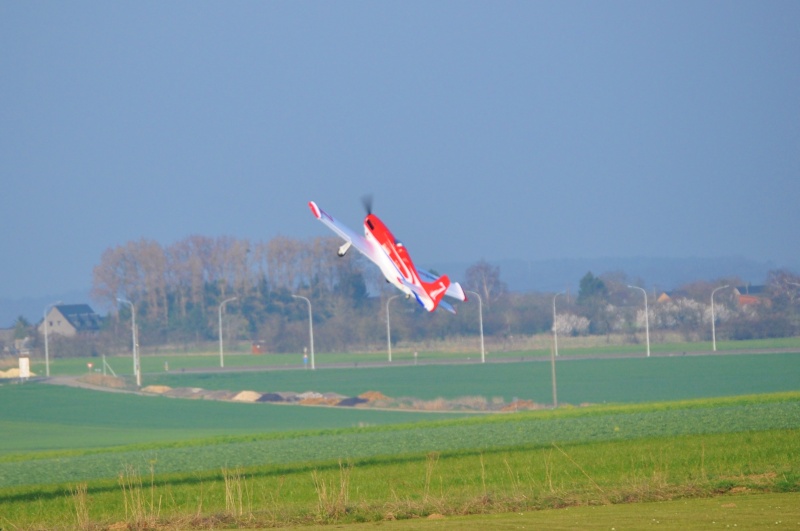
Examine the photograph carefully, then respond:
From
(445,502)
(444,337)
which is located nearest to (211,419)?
(445,502)

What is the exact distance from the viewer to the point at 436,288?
2152cm

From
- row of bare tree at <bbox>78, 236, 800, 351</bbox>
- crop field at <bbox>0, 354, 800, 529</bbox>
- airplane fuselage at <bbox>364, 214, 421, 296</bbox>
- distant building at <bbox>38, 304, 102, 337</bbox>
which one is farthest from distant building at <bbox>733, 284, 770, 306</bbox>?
airplane fuselage at <bbox>364, 214, 421, 296</bbox>

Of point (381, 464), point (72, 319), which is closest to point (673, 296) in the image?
point (72, 319)

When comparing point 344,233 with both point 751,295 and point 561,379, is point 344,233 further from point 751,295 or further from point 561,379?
point 751,295

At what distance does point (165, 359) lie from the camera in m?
131

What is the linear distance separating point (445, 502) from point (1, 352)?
13667 cm

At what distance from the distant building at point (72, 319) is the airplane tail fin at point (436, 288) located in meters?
158

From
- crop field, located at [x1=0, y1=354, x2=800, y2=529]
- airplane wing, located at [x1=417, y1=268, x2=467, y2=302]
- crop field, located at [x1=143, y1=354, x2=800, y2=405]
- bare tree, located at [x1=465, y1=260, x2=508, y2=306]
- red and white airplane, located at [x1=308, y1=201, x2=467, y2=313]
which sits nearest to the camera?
crop field, located at [x1=0, y1=354, x2=800, y2=529]

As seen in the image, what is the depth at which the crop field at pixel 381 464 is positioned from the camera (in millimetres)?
17859

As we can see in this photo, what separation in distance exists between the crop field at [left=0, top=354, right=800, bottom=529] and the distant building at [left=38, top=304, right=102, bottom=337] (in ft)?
356

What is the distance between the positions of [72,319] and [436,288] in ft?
547

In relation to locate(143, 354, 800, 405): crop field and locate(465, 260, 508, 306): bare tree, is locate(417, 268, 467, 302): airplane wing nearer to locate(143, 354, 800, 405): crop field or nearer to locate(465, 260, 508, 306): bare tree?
locate(143, 354, 800, 405): crop field

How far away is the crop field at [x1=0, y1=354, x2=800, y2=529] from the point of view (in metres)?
17.9

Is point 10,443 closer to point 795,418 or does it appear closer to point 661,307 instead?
point 795,418
